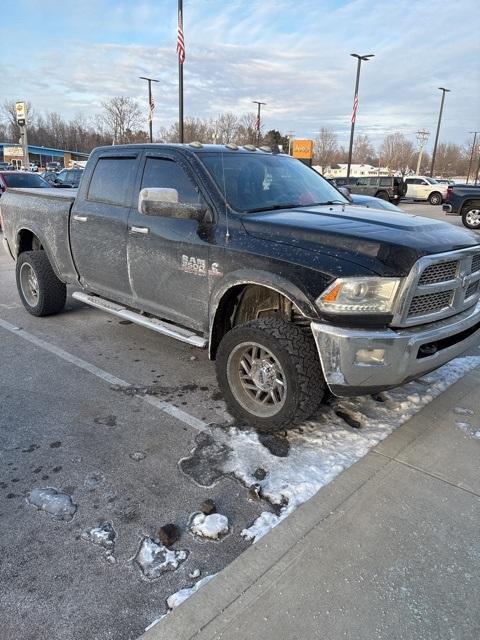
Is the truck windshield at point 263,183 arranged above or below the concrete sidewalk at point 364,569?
above

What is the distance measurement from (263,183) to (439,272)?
1.64 metres

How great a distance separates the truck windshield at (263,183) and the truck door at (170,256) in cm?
25

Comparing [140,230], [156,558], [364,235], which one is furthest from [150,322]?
[156,558]

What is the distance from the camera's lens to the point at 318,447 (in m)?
3.30

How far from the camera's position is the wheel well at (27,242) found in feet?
20.1

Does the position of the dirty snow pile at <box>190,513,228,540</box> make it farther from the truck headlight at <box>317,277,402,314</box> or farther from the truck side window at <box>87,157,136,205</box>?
the truck side window at <box>87,157,136,205</box>

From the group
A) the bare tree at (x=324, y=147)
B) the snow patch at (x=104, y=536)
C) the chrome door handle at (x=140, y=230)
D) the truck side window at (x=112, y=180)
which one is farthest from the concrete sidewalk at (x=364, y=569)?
the bare tree at (x=324, y=147)

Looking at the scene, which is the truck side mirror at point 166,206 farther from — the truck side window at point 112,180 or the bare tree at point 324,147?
the bare tree at point 324,147

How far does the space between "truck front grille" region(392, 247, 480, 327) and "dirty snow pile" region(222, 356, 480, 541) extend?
89cm

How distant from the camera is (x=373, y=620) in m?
2.04

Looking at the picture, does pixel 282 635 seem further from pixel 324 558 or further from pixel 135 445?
pixel 135 445

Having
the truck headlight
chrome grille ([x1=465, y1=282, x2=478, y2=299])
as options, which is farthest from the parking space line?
chrome grille ([x1=465, y1=282, x2=478, y2=299])

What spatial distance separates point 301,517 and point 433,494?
820 mm

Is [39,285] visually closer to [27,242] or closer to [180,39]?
[27,242]
